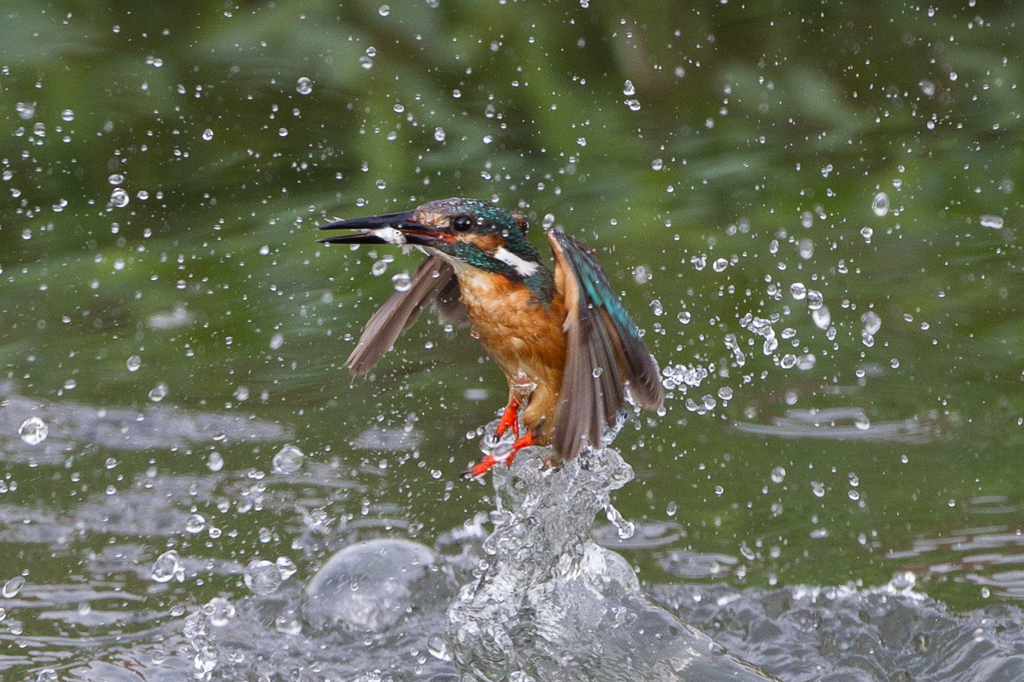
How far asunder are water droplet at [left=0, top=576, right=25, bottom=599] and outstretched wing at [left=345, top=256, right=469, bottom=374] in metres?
0.97

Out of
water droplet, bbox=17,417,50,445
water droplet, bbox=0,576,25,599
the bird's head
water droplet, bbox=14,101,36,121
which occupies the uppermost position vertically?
the bird's head

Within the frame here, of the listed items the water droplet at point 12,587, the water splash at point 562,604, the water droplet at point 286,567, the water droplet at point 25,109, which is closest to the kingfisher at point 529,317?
the water splash at point 562,604

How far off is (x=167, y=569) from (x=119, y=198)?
2.84 m

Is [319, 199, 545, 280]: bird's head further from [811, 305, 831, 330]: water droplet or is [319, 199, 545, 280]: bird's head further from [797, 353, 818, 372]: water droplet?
[811, 305, 831, 330]: water droplet

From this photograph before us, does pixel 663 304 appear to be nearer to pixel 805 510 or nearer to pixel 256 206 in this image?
pixel 805 510

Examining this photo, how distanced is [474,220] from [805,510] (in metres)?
1.32

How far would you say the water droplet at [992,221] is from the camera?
5285mm

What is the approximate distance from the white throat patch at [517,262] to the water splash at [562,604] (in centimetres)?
45

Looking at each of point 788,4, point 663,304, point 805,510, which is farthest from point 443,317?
point 788,4

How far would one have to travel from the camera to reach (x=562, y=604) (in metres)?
3.14

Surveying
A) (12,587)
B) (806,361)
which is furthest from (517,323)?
(806,361)

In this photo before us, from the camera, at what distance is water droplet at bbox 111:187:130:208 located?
222 inches

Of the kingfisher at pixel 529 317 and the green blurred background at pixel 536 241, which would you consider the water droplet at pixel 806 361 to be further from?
the kingfisher at pixel 529 317

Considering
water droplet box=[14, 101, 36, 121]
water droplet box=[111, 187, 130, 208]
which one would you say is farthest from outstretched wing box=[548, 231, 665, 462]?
water droplet box=[14, 101, 36, 121]
